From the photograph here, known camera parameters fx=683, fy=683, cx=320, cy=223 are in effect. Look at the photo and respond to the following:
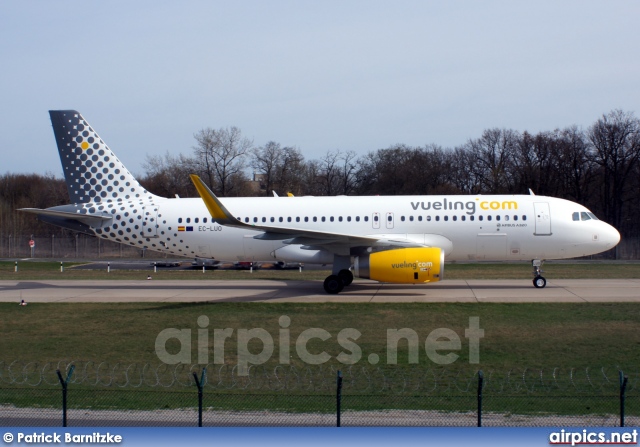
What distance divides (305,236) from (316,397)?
1334cm

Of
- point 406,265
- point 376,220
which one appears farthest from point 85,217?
point 406,265

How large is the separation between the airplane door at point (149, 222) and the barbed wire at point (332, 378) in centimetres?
1359

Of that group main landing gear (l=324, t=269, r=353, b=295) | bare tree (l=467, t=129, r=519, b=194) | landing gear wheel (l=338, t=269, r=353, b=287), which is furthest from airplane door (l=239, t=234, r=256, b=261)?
bare tree (l=467, t=129, r=519, b=194)

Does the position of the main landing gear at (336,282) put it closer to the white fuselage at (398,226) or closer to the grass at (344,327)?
the white fuselage at (398,226)

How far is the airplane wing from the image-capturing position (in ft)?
75.7

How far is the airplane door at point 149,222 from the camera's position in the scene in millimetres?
27797

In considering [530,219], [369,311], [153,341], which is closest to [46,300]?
[153,341]

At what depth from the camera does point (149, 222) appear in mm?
27812

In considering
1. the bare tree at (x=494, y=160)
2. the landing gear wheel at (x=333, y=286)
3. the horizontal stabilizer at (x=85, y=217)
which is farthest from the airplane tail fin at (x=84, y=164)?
the bare tree at (x=494, y=160)

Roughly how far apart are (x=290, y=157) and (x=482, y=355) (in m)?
64.8

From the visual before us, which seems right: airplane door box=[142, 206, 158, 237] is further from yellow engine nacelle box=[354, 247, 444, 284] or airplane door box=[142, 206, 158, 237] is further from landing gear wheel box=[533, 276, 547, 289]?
landing gear wheel box=[533, 276, 547, 289]

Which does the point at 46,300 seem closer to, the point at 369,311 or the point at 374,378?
the point at 369,311

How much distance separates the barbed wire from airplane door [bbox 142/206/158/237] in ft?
44.6

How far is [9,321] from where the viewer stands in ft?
66.7
